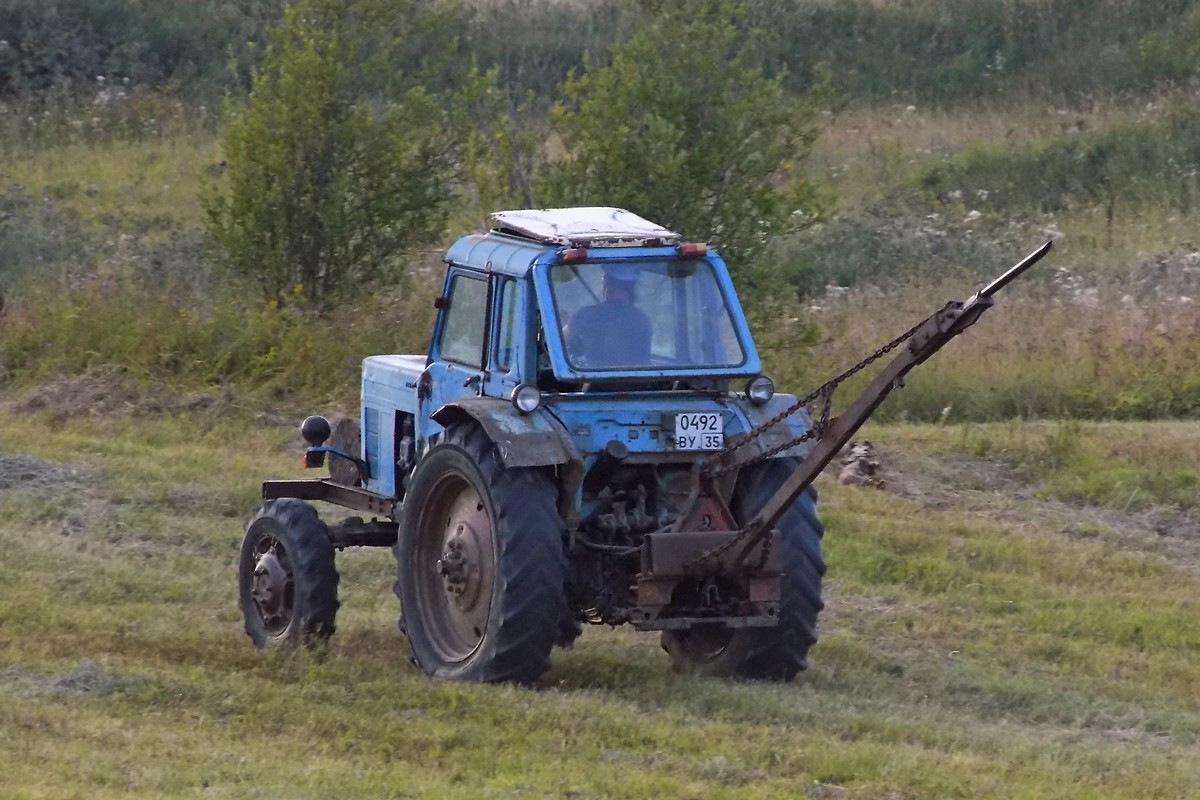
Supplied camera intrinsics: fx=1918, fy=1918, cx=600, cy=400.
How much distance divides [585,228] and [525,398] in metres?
1.06

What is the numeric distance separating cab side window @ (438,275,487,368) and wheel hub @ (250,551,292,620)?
1276mm

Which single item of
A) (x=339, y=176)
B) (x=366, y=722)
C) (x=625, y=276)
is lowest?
(x=366, y=722)

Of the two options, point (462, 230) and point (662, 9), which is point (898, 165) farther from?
point (662, 9)

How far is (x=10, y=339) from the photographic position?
1647 cm

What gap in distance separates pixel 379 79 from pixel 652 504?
31.3 feet

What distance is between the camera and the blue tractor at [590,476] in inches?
312

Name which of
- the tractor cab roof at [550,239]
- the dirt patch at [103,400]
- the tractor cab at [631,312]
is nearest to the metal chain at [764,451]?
the tractor cab at [631,312]

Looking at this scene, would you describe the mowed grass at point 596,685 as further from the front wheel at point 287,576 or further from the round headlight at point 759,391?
the round headlight at point 759,391

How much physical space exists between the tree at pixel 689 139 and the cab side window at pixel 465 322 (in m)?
6.28

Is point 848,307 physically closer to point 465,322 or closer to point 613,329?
point 465,322

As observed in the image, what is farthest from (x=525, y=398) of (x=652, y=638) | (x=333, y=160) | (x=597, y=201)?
(x=333, y=160)

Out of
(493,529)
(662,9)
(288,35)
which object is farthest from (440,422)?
(288,35)

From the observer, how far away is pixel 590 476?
27.5ft

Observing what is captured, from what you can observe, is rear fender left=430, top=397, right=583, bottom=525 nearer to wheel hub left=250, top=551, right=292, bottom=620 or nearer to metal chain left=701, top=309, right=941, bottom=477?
metal chain left=701, top=309, right=941, bottom=477
